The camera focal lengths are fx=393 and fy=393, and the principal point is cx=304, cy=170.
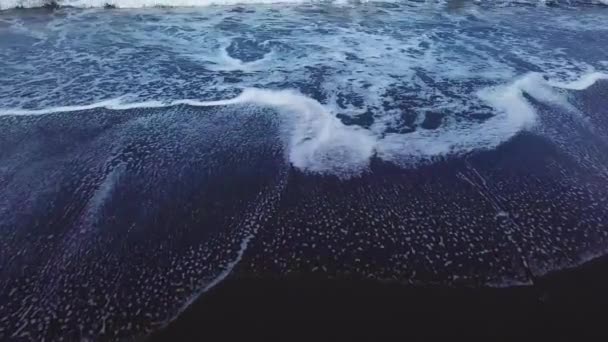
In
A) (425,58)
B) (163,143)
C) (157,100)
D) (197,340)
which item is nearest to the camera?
(197,340)

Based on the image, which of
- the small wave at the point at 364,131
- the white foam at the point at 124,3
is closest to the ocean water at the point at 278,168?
the small wave at the point at 364,131

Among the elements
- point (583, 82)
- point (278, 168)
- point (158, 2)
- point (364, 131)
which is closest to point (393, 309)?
point (278, 168)

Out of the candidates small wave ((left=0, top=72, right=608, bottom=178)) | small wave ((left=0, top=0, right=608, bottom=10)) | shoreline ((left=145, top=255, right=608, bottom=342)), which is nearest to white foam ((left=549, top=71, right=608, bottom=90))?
small wave ((left=0, top=72, right=608, bottom=178))

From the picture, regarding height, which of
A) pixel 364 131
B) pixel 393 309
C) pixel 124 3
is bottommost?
pixel 393 309

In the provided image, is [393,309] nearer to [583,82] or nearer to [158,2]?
[583,82]

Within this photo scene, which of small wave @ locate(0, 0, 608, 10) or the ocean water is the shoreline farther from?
small wave @ locate(0, 0, 608, 10)

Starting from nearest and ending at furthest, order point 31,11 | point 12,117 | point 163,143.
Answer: point 163,143 < point 12,117 < point 31,11

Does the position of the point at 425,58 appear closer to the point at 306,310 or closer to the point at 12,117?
the point at 306,310

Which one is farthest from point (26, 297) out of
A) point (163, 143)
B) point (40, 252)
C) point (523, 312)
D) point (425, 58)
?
point (425, 58)
